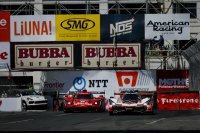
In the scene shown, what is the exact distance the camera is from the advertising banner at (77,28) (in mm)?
47500

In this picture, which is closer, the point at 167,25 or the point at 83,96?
the point at 83,96

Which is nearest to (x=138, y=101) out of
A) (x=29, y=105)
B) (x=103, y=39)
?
(x=29, y=105)

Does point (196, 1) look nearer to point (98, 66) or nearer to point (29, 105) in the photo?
point (98, 66)

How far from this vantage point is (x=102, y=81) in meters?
46.2

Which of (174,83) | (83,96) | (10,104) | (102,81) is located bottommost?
(10,104)

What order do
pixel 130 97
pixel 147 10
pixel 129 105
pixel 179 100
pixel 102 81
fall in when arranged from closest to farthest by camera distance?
pixel 129 105 < pixel 130 97 < pixel 179 100 < pixel 102 81 < pixel 147 10

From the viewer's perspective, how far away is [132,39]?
48.0m

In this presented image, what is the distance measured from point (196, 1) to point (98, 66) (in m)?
11.4

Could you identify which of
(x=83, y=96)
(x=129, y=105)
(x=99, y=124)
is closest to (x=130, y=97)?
(x=129, y=105)

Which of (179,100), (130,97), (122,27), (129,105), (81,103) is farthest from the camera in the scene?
(122,27)

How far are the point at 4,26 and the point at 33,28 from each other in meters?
2.07

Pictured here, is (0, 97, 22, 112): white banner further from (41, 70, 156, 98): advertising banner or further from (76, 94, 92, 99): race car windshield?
(76, 94, 92, 99): race car windshield

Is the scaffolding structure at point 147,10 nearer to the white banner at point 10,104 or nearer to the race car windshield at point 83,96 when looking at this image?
the white banner at point 10,104

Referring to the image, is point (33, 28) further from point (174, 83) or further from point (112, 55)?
point (174, 83)
